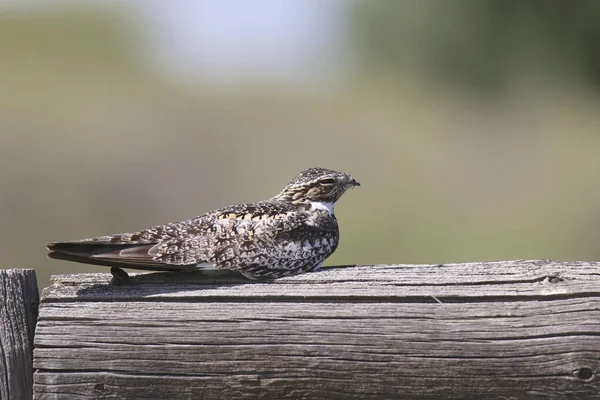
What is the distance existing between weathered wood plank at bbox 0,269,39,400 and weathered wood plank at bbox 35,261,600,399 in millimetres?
105

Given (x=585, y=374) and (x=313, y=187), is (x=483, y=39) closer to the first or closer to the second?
(x=313, y=187)

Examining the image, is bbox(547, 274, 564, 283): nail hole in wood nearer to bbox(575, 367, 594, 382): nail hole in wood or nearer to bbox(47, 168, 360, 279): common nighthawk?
bbox(575, 367, 594, 382): nail hole in wood

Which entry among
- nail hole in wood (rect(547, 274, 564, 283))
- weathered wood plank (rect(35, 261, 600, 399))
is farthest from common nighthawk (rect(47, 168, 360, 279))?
nail hole in wood (rect(547, 274, 564, 283))

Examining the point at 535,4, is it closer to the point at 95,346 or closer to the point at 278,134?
the point at 278,134

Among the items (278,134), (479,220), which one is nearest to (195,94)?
(278,134)

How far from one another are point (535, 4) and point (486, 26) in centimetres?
128

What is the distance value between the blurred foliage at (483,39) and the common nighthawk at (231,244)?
56.2 ft

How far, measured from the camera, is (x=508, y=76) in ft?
69.1

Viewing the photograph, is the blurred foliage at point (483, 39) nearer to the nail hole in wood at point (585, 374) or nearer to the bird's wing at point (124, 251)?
the bird's wing at point (124, 251)

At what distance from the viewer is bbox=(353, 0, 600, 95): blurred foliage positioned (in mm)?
21469

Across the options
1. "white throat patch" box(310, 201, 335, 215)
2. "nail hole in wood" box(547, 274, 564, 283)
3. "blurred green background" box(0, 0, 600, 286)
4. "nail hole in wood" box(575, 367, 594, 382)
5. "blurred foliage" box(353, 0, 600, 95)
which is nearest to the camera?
"nail hole in wood" box(575, 367, 594, 382)

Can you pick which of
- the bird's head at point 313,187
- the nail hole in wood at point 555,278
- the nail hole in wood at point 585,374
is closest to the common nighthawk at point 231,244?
the bird's head at point 313,187

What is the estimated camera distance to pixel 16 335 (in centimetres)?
309

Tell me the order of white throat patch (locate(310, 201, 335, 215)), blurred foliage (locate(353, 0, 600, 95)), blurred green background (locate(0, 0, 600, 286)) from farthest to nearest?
blurred foliage (locate(353, 0, 600, 95)) < blurred green background (locate(0, 0, 600, 286)) < white throat patch (locate(310, 201, 335, 215))
